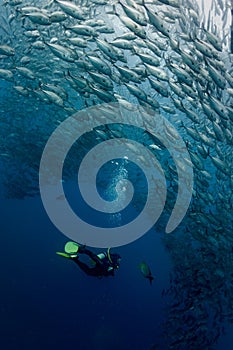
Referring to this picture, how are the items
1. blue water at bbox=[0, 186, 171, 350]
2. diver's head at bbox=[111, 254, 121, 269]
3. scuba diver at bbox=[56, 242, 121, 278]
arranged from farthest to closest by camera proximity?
blue water at bbox=[0, 186, 171, 350], diver's head at bbox=[111, 254, 121, 269], scuba diver at bbox=[56, 242, 121, 278]

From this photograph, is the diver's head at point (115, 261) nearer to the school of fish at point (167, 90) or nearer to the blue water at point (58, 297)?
the school of fish at point (167, 90)

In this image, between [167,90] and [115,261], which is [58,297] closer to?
[115,261]

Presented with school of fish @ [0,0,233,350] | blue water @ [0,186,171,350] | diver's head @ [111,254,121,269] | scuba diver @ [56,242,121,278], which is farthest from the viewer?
blue water @ [0,186,171,350]

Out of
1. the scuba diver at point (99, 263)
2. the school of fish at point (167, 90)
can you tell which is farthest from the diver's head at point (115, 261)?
the school of fish at point (167, 90)

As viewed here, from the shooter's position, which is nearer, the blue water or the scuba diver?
the scuba diver

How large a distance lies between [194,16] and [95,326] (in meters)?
19.7

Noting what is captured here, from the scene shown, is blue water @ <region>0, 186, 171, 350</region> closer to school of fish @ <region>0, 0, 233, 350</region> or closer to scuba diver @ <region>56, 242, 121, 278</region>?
school of fish @ <region>0, 0, 233, 350</region>

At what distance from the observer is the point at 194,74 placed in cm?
661

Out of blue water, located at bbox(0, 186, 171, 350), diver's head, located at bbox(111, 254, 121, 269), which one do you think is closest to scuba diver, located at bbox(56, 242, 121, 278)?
diver's head, located at bbox(111, 254, 121, 269)

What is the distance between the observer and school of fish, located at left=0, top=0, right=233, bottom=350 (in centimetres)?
628

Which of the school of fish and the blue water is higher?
the school of fish

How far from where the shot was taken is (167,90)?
638 centimetres

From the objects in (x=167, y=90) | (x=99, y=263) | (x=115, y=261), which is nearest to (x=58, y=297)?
(x=115, y=261)

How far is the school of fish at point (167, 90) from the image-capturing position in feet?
20.6
